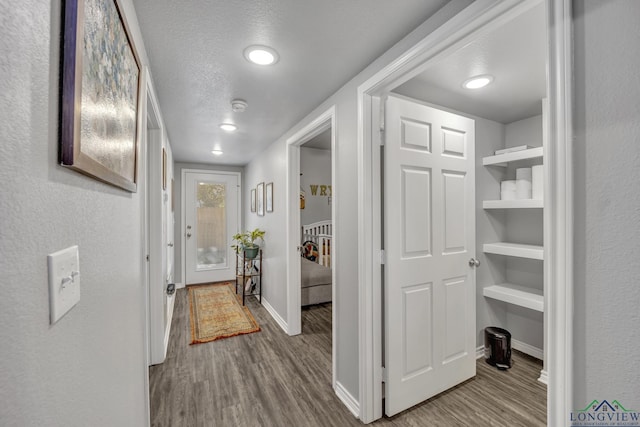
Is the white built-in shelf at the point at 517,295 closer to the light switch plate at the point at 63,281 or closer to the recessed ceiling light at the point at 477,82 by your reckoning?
the recessed ceiling light at the point at 477,82

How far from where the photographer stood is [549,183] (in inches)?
35.0

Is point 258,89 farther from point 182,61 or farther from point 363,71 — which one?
point 363,71

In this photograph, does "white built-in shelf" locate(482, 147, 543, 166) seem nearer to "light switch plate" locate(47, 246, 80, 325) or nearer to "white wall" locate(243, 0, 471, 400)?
"white wall" locate(243, 0, 471, 400)

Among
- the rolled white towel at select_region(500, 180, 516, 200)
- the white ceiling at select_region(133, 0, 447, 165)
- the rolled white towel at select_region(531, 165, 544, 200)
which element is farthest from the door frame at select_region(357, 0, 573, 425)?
the rolled white towel at select_region(500, 180, 516, 200)

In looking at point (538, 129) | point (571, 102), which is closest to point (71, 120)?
point (571, 102)

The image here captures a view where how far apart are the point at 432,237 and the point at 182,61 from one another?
6.51 feet

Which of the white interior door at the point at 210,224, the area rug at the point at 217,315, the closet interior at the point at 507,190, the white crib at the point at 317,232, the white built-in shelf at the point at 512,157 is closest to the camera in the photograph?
the closet interior at the point at 507,190

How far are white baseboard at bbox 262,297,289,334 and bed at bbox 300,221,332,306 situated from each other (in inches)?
15.7

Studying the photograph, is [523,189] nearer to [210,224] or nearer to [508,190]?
[508,190]

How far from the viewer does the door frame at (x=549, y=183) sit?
84 cm

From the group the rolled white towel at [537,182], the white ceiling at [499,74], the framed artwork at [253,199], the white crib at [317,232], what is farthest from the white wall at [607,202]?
the framed artwork at [253,199]

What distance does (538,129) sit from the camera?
2635 mm

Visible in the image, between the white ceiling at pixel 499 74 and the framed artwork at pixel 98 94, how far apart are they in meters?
1.49

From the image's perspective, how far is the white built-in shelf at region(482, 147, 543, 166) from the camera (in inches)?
93.4
